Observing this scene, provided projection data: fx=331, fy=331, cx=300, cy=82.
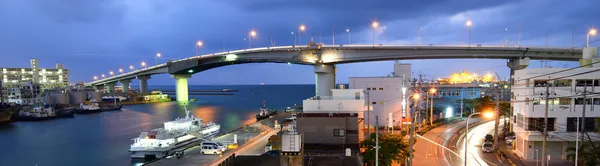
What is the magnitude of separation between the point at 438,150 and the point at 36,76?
140435 millimetres

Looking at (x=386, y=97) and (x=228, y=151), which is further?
(x=386, y=97)

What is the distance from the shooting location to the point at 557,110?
24312mm

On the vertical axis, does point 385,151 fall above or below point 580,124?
below

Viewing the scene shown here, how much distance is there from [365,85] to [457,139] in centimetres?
1359

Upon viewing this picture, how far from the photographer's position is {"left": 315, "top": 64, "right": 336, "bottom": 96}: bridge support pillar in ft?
186

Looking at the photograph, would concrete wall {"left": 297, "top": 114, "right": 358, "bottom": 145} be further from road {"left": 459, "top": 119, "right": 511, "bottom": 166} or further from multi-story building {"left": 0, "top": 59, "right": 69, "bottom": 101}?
multi-story building {"left": 0, "top": 59, "right": 69, "bottom": 101}

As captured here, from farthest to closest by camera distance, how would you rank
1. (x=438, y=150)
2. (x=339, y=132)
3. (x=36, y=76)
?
(x=36, y=76) → (x=438, y=150) → (x=339, y=132)

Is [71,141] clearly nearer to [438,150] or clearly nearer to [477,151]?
[438,150]

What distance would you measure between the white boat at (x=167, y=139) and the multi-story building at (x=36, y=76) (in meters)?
98.7

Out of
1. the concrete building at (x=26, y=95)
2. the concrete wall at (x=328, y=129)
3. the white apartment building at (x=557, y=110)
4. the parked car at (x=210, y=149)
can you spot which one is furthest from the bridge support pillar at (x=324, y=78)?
the concrete building at (x=26, y=95)

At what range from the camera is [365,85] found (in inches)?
1719

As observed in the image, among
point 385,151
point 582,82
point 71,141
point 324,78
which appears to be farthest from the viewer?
point 324,78

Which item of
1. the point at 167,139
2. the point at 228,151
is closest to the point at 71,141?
the point at 167,139

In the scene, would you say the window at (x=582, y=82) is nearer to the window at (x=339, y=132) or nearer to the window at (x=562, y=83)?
the window at (x=562, y=83)
